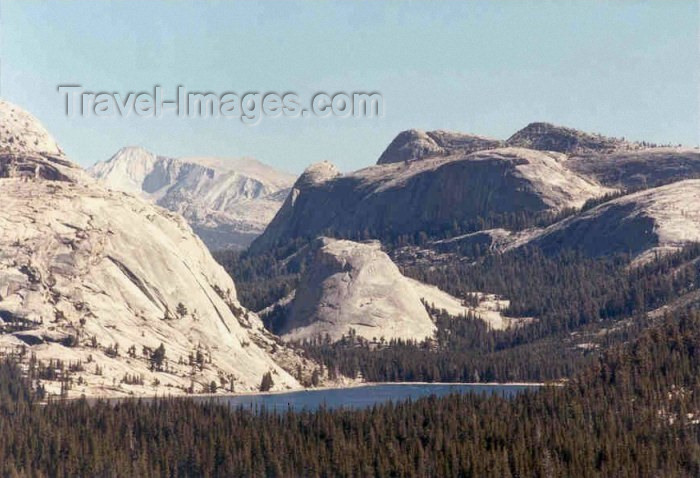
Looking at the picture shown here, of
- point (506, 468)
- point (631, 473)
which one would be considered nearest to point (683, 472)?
point (631, 473)

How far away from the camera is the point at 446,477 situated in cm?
19988

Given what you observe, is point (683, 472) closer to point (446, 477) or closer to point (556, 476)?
point (556, 476)

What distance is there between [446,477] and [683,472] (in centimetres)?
3503

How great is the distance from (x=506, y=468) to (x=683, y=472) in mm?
A: 26262

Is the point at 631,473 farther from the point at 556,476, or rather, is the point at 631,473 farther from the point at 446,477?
the point at 446,477

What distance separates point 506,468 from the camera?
650ft

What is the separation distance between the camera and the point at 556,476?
196m

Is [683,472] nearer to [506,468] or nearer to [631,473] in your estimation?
[631,473]

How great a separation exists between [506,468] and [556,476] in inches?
292

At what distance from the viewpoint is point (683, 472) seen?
198 m

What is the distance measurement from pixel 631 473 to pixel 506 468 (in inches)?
714

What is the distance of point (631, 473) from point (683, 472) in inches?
344

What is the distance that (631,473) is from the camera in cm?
19575

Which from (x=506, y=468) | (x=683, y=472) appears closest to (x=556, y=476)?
(x=506, y=468)
